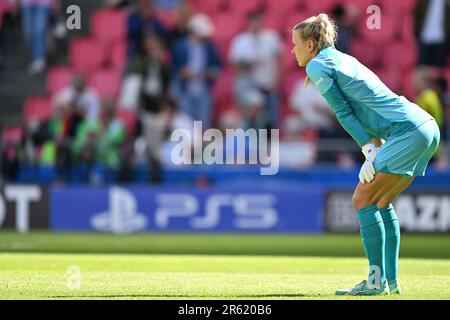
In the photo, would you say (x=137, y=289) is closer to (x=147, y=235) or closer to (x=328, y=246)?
(x=328, y=246)

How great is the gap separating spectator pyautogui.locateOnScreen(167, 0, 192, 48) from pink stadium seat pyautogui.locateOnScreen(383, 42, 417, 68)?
380cm

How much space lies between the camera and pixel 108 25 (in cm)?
2122

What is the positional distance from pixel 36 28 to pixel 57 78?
1.06 m

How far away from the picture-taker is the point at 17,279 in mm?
9102

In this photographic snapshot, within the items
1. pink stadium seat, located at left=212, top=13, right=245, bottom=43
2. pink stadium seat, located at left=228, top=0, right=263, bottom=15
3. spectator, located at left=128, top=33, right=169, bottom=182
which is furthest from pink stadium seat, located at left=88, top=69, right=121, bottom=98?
pink stadium seat, located at left=228, top=0, right=263, bottom=15

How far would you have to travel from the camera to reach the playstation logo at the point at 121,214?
17297 mm

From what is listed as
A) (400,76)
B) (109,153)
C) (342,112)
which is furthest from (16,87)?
(342,112)

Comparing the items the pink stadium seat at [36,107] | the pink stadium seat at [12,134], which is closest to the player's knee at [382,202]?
the pink stadium seat at [12,134]

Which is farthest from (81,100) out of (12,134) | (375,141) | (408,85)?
(375,141)

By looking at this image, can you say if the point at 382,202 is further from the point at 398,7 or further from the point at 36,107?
the point at 36,107

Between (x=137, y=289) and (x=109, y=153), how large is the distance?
33.4 feet

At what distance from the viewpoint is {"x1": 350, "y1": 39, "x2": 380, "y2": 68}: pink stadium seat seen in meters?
19.2

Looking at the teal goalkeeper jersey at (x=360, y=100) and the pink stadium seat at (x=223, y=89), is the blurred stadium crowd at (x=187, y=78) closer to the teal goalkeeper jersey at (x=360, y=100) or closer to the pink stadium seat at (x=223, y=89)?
the pink stadium seat at (x=223, y=89)
